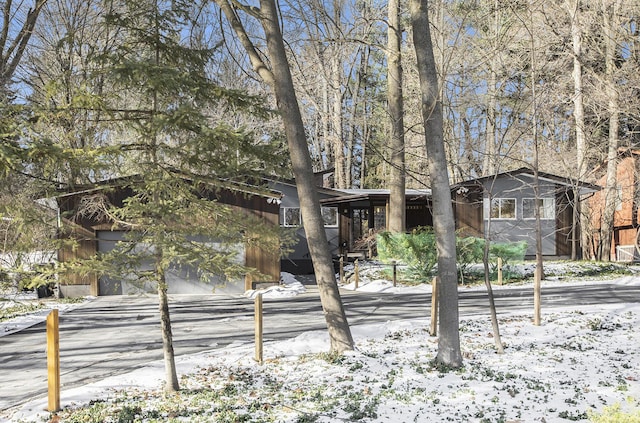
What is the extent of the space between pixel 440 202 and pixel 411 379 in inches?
93.1

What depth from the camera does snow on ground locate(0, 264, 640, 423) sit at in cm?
523

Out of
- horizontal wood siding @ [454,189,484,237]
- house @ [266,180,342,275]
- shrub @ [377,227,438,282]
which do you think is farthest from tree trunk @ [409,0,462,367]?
horizontal wood siding @ [454,189,484,237]

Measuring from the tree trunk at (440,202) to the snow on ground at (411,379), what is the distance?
1.42 feet

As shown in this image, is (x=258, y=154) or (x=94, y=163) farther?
(x=258, y=154)

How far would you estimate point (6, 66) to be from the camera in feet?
43.5

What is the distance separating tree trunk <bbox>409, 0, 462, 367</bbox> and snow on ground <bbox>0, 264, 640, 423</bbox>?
431 mm

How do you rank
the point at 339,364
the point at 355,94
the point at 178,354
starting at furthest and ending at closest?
the point at 355,94
the point at 178,354
the point at 339,364

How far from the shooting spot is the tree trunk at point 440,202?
677 centimetres

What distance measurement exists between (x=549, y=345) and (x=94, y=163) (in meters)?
7.15

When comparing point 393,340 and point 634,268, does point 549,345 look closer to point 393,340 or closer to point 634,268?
point 393,340

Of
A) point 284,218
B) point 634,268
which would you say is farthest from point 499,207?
point 284,218

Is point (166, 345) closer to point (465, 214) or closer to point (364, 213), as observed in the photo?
point (465, 214)

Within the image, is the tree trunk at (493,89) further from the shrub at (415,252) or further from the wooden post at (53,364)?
the wooden post at (53,364)

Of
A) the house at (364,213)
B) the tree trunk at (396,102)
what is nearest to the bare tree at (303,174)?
the tree trunk at (396,102)
